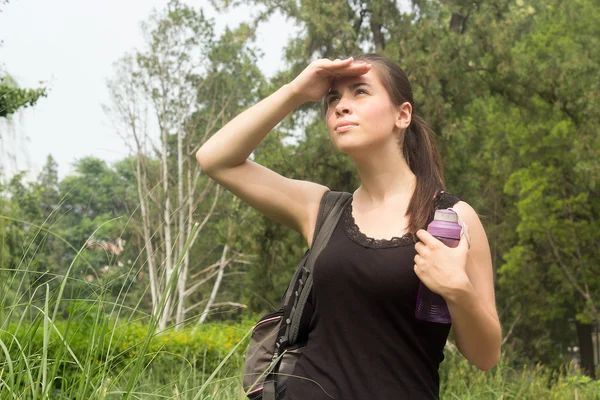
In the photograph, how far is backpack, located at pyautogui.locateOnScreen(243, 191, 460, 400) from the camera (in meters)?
2.34

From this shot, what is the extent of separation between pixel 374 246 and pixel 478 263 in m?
0.29

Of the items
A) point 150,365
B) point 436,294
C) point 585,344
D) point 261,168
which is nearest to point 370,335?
point 436,294

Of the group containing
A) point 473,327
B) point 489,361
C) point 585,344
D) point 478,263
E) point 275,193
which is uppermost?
point 275,193

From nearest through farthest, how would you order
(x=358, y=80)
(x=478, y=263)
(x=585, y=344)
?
(x=478, y=263) → (x=358, y=80) → (x=585, y=344)

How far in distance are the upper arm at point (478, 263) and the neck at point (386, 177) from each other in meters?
0.25

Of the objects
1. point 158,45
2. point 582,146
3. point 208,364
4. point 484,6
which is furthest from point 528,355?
point 208,364

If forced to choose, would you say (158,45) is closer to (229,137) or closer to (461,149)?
(461,149)

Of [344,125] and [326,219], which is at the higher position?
[344,125]

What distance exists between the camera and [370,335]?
88.2 inches

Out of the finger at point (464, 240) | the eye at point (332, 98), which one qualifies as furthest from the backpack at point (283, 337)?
the finger at point (464, 240)

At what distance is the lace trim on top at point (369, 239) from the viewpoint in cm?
233

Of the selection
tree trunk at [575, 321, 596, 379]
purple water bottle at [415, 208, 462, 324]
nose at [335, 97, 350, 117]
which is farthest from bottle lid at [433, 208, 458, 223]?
tree trunk at [575, 321, 596, 379]

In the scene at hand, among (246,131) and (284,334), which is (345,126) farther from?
(284,334)

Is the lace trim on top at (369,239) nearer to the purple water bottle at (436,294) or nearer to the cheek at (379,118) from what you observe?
the purple water bottle at (436,294)
